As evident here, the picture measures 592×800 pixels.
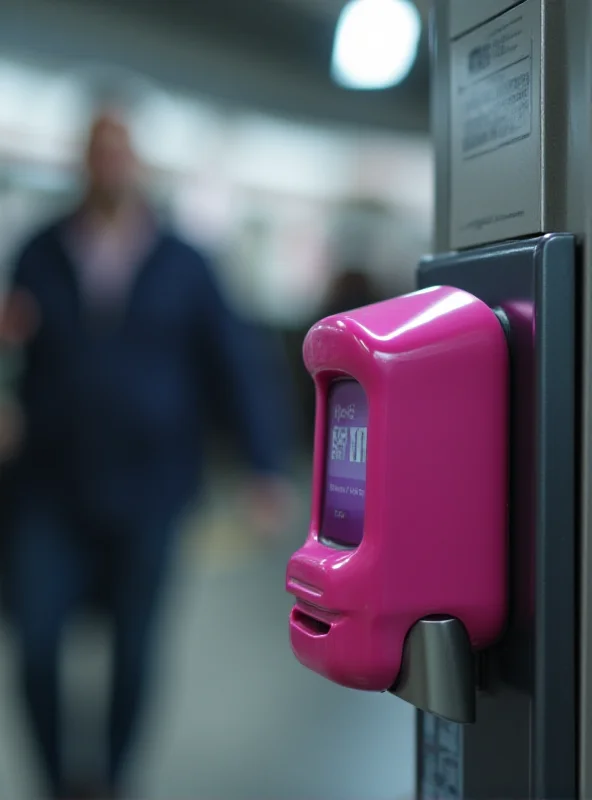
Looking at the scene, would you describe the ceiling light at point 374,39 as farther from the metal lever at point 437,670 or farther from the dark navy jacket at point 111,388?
the dark navy jacket at point 111,388

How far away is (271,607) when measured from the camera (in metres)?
3.93

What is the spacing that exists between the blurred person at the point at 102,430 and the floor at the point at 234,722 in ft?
0.54

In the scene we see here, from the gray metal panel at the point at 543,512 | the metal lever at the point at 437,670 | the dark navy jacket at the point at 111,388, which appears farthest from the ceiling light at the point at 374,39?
the dark navy jacket at the point at 111,388

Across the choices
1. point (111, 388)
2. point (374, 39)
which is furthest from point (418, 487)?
point (111, 388)

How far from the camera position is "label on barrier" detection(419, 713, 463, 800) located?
914mm

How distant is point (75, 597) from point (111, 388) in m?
0.45

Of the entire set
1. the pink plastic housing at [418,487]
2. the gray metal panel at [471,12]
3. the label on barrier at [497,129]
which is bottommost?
the pink plastic housing at [418,487]

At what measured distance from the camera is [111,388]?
7.12ft

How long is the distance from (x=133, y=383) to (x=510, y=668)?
4.89 feet

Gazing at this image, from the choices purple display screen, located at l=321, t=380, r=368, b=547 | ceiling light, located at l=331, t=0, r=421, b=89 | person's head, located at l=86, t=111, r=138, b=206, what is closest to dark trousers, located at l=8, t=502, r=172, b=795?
person's head, located at l=86, t=111, r=138, b=206

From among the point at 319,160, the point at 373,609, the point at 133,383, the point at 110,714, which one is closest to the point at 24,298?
the point at 133,383

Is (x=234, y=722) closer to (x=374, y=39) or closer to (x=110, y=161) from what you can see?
(x=110, y=161)

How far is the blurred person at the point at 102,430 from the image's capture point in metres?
2.16

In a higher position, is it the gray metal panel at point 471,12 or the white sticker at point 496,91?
the gray metal panel at point 471,12
